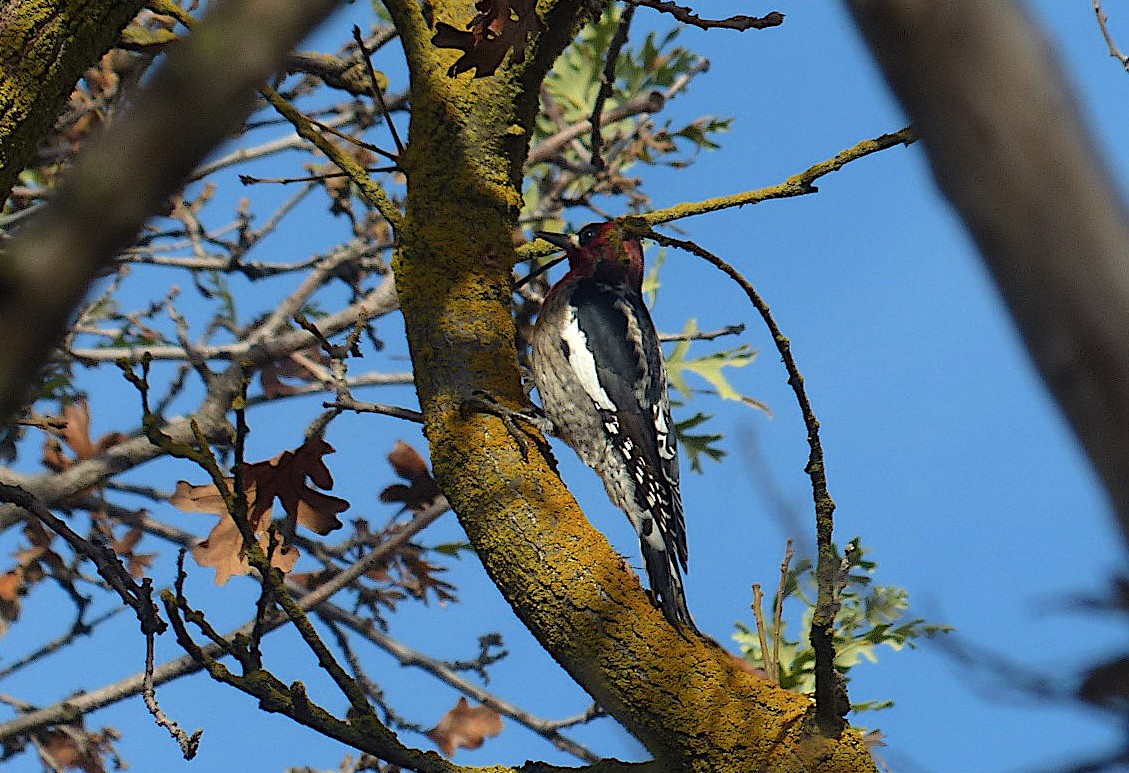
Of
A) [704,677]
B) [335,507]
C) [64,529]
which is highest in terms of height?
[335,507]

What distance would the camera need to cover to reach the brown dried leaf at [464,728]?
4.80 metres

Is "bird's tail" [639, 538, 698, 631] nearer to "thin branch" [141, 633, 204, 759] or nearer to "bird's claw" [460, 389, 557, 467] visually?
"bird's claw" [460, 389, 557, 467]

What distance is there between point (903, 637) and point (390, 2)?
2.31 m

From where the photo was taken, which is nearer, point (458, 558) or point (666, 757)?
point (666, 757)

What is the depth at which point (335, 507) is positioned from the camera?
3.53m

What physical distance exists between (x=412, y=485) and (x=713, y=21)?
1769mm

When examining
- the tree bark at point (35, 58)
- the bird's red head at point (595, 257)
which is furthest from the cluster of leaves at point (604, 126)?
the tree bark at point (35, 58)

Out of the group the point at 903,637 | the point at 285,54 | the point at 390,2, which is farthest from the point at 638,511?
the point at 285,54

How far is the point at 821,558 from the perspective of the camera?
8.14ft

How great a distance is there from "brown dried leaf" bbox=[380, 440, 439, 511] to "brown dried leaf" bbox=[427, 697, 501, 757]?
1180 millimetres

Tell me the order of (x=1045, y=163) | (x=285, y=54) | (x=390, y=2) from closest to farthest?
(x=1045, y=163), (x=285, y=54), (x=390, y=2)

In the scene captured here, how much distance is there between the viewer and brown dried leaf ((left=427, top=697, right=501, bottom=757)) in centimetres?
480

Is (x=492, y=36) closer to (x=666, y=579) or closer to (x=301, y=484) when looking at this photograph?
(x=301, y=484)

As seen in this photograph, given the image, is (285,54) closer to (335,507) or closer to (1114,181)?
(1114,181)
